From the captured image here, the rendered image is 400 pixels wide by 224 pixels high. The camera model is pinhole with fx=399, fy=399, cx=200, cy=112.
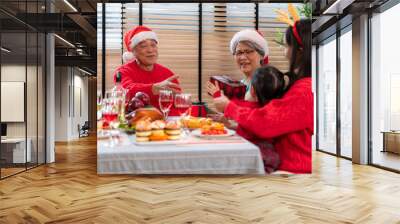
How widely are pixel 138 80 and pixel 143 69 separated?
7 centimetres

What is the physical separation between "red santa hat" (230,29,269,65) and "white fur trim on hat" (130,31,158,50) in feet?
1.41

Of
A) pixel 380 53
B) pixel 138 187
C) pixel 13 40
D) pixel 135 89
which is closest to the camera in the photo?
pixel 135 89

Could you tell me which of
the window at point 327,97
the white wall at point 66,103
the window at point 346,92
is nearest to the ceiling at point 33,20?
the window at point 327,97

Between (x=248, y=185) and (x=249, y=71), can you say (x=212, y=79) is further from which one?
(x=248, y=185)

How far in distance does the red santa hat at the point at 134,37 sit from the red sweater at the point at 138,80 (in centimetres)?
4

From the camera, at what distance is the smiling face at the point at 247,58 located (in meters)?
2.18

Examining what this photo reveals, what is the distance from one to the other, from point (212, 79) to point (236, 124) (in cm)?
28

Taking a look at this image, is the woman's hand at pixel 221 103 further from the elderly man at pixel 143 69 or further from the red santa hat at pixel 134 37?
the red santa hat at pixel 134 37

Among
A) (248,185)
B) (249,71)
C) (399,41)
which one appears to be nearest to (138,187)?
(248,185)

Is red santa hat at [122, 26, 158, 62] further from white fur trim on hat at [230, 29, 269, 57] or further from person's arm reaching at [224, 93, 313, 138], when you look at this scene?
person's arm reaching at [224, 93, 313, 138]

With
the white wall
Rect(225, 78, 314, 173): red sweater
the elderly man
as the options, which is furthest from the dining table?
the white wall

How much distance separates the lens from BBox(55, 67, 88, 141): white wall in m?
14.5

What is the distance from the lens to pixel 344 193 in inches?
198

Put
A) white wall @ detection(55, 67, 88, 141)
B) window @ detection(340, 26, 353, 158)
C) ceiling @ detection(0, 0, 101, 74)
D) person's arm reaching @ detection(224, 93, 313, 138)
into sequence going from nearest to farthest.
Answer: person's arm reaching @ detection(224, 93, 313, 138), ceiling @ detection(0, 0, 101, 74), window @ detection(340, 26, 353, 158), white wall @ detection(55, 67, 88, 141)
